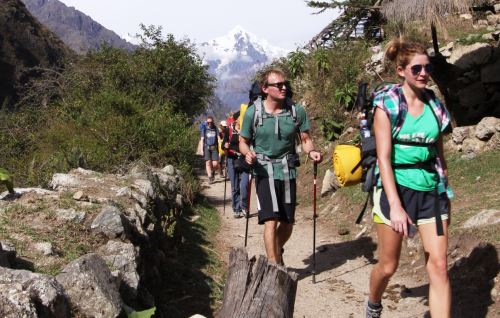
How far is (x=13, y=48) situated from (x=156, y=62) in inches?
1566

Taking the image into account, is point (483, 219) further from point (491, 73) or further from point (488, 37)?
point (488, 37)

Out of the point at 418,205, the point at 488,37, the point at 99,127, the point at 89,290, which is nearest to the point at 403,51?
the point at 418,205

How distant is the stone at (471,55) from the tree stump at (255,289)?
30.7 ft

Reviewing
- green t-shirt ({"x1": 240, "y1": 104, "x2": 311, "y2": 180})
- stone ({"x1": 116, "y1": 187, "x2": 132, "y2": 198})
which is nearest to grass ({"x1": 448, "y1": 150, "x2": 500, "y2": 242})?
green t-shirt ({"x1": 240, "y1": 104, "x2": 311, "y2": 180})

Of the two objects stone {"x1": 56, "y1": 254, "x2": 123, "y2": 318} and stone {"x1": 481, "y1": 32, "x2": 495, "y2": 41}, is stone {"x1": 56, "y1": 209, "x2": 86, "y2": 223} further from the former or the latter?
stone {"x1": 481, "y1": 32, "x2": 495, "y2": 41}

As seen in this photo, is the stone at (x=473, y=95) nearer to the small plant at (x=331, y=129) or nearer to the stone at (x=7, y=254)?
the small plant at (x=331, y=129)

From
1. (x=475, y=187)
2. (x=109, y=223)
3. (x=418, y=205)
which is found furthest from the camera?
(x=475, y=187)

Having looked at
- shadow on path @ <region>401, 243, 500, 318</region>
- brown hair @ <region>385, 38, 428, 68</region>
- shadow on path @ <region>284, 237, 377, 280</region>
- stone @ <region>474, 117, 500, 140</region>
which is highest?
brown hair @ <region>385, 38, 428, 68</region>

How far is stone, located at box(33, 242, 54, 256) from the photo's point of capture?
3966 millimetres

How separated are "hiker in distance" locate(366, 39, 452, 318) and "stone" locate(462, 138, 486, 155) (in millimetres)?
5765

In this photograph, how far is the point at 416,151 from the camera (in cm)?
342

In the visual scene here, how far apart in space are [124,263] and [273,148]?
5.84 feet

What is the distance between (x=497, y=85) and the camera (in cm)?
1080

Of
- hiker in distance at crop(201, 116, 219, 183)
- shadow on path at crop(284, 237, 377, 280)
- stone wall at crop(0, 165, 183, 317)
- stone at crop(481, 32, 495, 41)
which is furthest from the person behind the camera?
hiker in distance at crop(201, 116, 219, 183)
